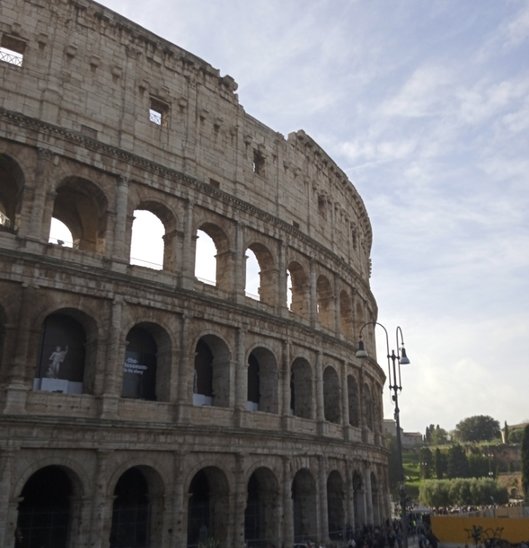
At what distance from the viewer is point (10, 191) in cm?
2234

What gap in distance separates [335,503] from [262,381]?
7585mm

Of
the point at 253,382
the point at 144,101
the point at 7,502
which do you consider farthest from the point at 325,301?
the point at 7,502

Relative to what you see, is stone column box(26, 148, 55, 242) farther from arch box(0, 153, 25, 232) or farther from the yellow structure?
the yellow structure

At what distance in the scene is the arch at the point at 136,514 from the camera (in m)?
19.5

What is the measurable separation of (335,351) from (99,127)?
50.0ft

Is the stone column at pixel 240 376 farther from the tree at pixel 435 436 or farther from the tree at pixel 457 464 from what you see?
the tree at pixel 435 436

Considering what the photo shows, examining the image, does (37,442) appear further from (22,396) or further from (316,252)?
(316,252)

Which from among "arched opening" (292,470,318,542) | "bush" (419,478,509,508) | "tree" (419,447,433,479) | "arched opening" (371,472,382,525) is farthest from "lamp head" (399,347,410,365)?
"tree" (419,447,433,479)

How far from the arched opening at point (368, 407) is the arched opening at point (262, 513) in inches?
395

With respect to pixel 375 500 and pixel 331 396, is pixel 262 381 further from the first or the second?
pixel 375 500

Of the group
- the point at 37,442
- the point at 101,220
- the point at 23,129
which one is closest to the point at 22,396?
the point at 37,442

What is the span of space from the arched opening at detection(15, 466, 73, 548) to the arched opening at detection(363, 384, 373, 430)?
17.9 metres

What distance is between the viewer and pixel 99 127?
70.5ft

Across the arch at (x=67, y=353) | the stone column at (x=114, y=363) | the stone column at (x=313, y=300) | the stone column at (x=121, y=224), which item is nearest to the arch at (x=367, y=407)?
the stone column at (x=313, y=300)
